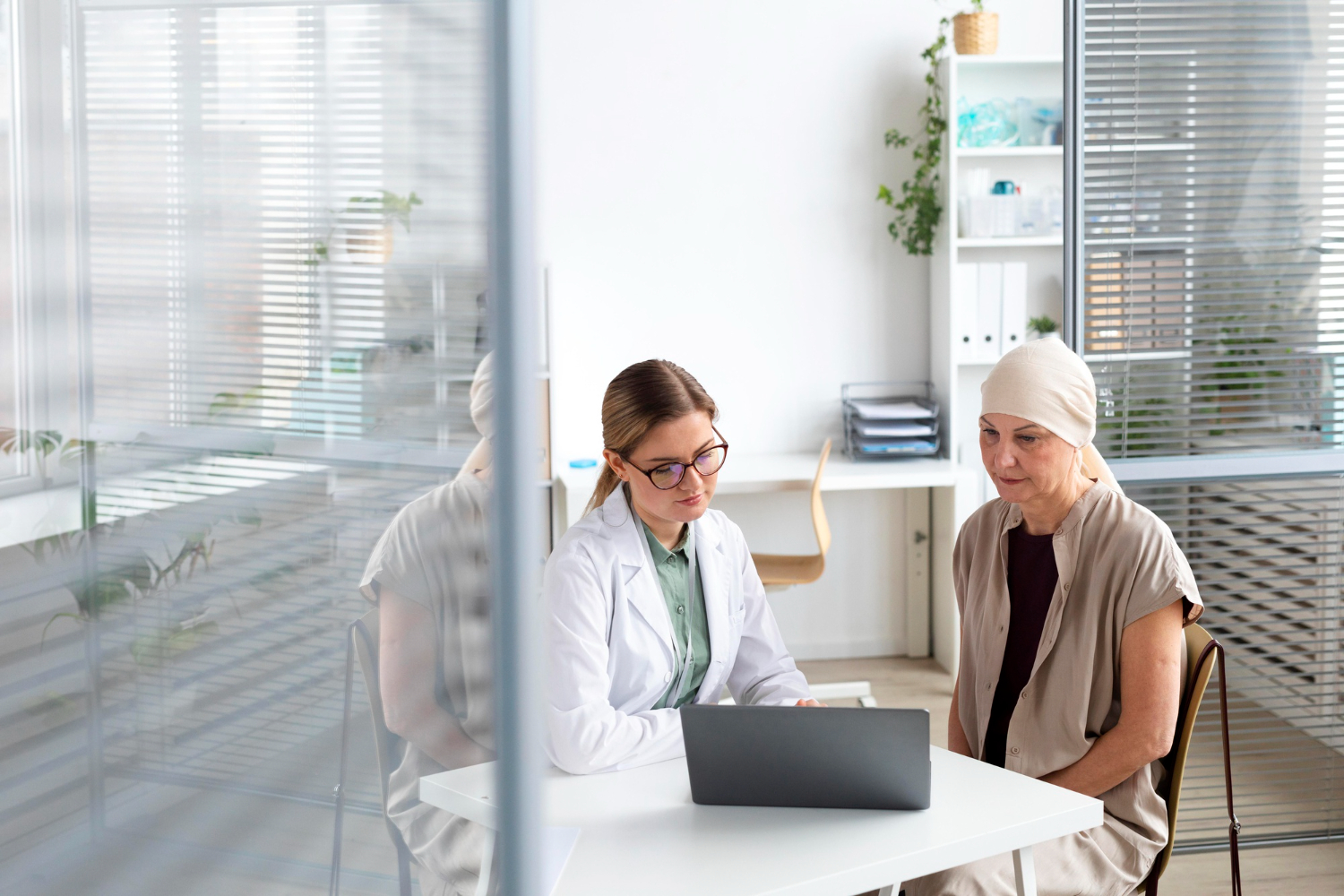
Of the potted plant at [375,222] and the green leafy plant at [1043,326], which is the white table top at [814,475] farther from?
the potted plant at [375,222]

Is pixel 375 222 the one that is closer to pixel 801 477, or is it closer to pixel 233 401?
pixel 233 401

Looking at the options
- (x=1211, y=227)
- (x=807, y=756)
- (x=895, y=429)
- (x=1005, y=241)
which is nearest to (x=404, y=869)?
(x=807, y=756)

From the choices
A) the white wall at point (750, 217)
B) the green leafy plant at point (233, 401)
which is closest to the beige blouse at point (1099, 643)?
the green leafy plant at point (233, 401)

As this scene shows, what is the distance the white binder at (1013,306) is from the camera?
407 cm

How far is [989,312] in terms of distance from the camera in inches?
161

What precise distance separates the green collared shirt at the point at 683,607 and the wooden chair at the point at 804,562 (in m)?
1.78

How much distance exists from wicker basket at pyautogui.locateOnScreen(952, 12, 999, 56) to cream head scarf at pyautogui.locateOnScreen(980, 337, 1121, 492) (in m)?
2.53

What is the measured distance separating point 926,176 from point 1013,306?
0.62 m

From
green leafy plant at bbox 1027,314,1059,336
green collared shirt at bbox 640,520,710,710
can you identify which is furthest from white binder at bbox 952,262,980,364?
green collared shirt at bbox 640,520,710,710

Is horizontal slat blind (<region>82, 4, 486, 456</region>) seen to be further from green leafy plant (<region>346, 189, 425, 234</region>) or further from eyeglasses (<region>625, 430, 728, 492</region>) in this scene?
eyeglasses (<region>625, 430, 728, 492</region>)

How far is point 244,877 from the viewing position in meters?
0.39

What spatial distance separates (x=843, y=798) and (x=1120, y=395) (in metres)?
1.56

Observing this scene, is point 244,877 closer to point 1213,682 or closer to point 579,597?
point 579,597

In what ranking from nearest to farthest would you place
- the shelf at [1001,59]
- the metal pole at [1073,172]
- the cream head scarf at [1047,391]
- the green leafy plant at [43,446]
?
the green leafy plant at [43,446] → the cream head scarf at [1047,391] → the metal pole at [1073,172] → the shelf at [1001,59]
